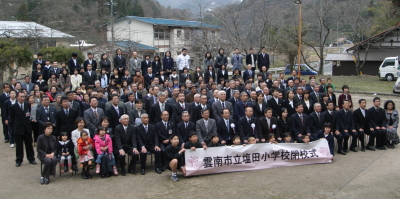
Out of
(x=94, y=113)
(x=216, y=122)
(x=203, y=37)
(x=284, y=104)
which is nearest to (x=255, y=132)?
(x=216, y=122)

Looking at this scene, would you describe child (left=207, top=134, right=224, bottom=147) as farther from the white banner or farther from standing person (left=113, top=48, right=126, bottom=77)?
standing person (left=113, top=48, right=126, bottom=77)

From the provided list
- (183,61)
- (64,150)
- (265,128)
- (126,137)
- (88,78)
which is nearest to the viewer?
(64,150)

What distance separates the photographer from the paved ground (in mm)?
6641

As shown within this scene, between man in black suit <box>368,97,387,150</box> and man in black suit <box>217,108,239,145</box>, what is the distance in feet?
13.5

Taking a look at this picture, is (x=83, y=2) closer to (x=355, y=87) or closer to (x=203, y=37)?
(x=203, y=37)

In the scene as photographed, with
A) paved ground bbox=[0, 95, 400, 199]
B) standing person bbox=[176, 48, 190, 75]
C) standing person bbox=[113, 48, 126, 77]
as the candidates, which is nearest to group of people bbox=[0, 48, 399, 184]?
paved ground bbox=[0, 95, 400, 199]

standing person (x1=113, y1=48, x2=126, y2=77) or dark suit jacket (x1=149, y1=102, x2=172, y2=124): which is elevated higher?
standing person (x1=113, y1=48, x2=126, y2=77)

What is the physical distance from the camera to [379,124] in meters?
9.92

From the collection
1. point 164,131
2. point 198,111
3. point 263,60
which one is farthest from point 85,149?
point 263,60

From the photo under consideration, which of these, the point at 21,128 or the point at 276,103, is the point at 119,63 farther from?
the point at 276,103

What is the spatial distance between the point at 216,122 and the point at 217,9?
66.0 feet

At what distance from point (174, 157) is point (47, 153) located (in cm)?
271

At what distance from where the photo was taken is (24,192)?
6809mm

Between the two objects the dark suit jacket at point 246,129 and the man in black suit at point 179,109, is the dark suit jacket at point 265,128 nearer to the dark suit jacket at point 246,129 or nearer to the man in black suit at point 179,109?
Result: the dark suit jacket at point 246,129
